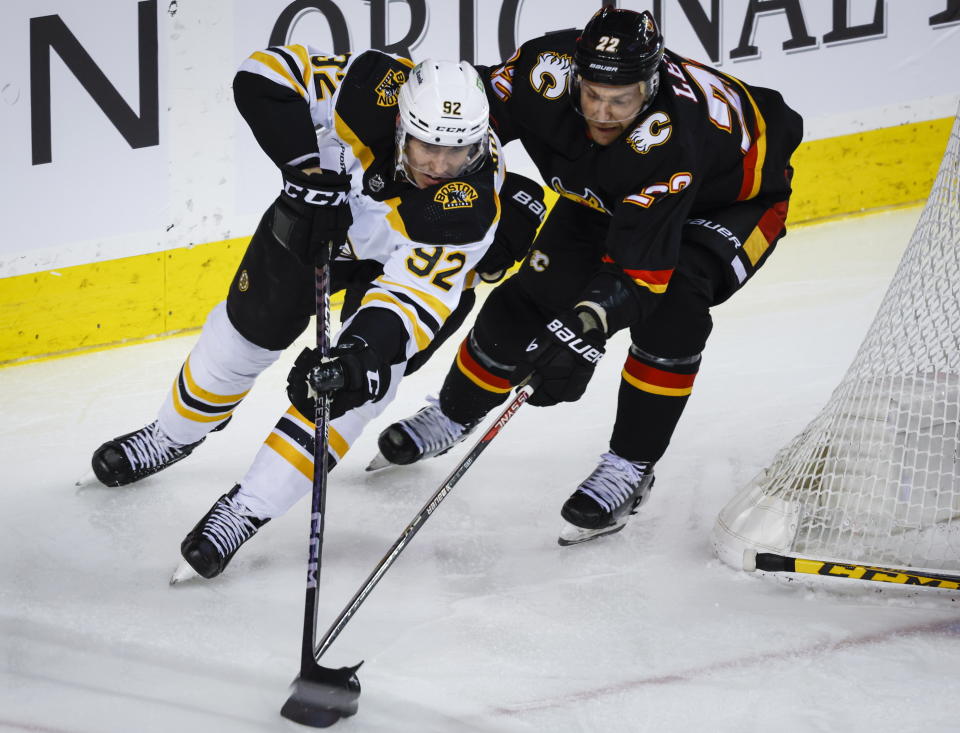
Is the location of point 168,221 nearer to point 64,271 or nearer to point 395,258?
point 64,271

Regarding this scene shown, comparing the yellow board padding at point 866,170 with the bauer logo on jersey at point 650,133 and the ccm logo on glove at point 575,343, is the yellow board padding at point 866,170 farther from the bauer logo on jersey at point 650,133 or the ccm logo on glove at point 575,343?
the ccm logo on glove at point 575,343

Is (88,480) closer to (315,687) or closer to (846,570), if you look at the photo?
(315,687)

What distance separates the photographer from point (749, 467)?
10.5 ft

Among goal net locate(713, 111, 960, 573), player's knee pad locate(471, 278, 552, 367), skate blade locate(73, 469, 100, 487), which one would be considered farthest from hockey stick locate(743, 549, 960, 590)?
skate blade locate(73, 469, 100, 487)

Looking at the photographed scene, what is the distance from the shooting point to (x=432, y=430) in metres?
3.07

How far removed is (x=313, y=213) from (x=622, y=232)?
22.5 inches

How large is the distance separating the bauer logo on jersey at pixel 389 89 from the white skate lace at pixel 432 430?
0.82 m

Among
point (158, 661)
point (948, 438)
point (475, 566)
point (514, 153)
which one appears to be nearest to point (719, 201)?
point (948, 438)

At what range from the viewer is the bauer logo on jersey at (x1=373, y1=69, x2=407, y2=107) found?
253cm

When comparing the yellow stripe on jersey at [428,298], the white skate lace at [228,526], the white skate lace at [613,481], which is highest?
the yellow stripe on jersey at [428,298]

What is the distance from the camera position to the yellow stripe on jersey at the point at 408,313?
241 centimetres

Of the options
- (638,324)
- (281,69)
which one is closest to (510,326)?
(638,324)

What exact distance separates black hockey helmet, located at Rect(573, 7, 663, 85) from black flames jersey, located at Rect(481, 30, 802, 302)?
0.11 m

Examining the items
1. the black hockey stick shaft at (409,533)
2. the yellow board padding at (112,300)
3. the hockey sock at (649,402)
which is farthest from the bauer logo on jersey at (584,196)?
the yellow board padding at (112,300)
